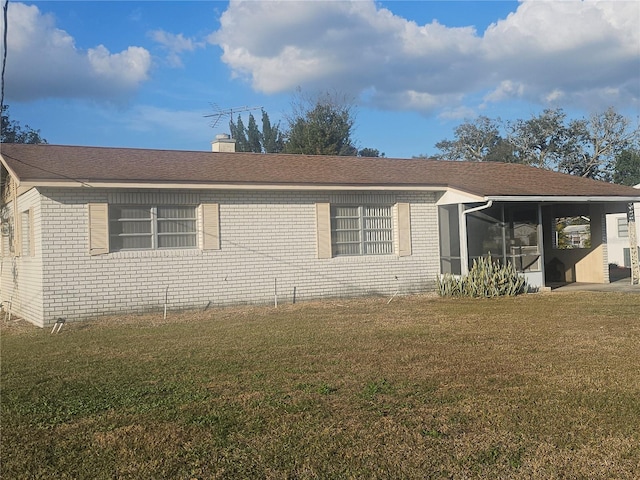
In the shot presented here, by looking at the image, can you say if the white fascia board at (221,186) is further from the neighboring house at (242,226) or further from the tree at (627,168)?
the tree at (627,168)

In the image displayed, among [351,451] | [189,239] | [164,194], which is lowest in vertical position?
[351,451]

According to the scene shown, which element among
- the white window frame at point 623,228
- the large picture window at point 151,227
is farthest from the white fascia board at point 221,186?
the white window frame at point 623,228

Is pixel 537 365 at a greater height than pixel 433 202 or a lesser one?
lesser

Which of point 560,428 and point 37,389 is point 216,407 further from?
point 560,428

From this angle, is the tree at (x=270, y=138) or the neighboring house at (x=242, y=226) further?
the tree at (x=270, y=138)

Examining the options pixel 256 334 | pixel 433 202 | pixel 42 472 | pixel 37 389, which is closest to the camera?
pixel 42 472

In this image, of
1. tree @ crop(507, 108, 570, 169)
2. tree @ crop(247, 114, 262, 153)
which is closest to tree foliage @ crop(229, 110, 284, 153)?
tree @ crop(247, 114, 262, 153)

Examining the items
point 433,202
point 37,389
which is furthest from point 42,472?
point 433,202

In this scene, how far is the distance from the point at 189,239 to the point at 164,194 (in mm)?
1143

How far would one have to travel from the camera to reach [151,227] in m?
14.1

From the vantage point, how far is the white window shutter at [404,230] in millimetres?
16594

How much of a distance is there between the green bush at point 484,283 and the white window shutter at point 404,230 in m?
1.27

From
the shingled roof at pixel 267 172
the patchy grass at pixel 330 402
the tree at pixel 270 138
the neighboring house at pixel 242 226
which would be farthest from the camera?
the tree at pixel 270 138

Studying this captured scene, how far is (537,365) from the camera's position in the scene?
7.64 m
